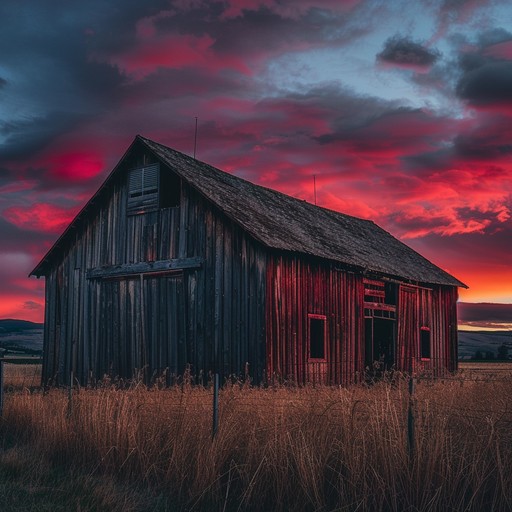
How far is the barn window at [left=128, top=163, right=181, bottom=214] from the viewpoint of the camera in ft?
61.4

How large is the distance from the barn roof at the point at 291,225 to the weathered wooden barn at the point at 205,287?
0.26ft

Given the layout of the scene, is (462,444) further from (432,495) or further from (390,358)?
(390,358)

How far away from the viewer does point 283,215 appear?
21094mm

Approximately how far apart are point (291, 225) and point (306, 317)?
345 centimetres

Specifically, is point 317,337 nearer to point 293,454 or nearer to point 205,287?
point 205,287

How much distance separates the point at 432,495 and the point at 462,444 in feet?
3.10

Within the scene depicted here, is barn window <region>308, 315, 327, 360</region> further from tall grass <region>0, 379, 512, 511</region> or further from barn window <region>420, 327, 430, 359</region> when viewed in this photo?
tall grass <region>0, 379, 512, 511</region>

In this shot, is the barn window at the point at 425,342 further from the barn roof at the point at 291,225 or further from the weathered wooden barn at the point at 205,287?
the barn roof at the point at 291,225

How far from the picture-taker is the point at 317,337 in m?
18.6

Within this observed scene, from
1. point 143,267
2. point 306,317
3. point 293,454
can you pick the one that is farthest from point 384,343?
point 293,454

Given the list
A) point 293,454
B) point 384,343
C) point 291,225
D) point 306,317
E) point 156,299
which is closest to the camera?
point 293,454

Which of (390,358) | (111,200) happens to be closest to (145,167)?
(111,200)

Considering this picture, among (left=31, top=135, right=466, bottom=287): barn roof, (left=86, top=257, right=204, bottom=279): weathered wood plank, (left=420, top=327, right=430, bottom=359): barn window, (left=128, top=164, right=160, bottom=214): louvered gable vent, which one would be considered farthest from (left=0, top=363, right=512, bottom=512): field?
(left=420, top=327, right=430, bottom=359): barn window

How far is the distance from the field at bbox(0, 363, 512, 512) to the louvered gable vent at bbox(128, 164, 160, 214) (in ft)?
32.5
